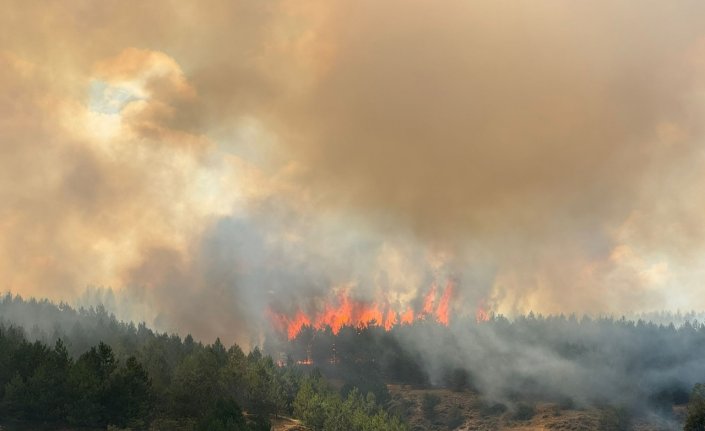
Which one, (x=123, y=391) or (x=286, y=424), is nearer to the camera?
(x=123, y=391)

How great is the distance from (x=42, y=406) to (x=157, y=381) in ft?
123

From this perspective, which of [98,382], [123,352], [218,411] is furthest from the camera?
[123,352]

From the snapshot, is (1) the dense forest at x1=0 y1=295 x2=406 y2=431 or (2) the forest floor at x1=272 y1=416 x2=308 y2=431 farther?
(2) the forest floor at x1=272 y1=416 x2=308 y2=431

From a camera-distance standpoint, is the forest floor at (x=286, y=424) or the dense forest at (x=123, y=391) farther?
the forest floor at (x=286, y=424)

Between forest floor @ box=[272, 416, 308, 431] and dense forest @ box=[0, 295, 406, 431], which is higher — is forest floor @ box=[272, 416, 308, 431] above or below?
below

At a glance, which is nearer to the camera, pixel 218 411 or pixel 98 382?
pixel 218 411

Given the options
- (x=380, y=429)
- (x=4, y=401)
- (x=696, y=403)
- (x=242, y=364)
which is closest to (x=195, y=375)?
(x=242, y=364)

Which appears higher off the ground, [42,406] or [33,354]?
[33,354]

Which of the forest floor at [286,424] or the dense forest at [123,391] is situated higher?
the dense forest at [123,391]

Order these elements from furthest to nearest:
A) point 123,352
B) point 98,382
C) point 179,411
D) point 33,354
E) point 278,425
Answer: point 123,352
point 278,425
point 179,411
point 33,354
point 98,382

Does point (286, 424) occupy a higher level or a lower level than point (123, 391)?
lower

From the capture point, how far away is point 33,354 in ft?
405

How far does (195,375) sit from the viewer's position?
147m

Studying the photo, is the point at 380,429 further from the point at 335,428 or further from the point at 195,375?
the point at 195,375
